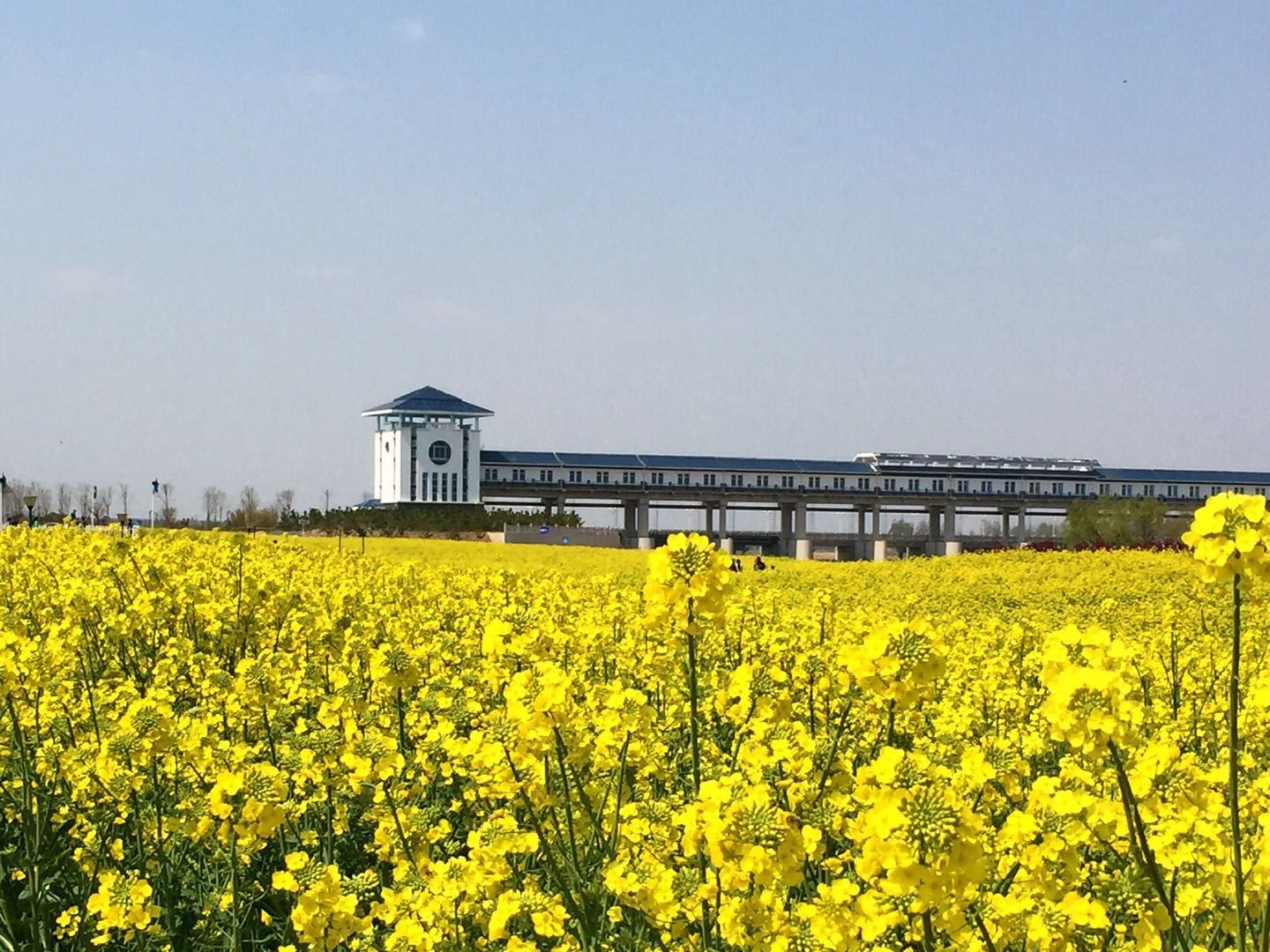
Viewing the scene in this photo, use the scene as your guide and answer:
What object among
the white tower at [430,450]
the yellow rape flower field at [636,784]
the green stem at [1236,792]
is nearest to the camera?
the green stem at [1236,792]

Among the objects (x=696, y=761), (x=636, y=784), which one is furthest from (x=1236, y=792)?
(x=636, y=784)

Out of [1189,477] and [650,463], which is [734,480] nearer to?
[650,463]

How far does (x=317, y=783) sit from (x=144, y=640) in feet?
11.1

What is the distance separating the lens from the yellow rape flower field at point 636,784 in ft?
7.22

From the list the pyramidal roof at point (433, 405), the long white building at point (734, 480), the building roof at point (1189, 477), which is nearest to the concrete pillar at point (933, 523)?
the long white building at point (734, 480)

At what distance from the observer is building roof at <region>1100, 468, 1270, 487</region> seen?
6912cm

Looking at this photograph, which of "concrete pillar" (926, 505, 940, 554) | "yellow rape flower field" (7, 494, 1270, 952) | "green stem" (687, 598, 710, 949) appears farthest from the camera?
"concrete pillar" (926, 505, 940, 554)

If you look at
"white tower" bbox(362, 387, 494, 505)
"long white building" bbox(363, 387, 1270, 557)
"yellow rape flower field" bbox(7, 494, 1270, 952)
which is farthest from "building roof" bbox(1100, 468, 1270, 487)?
"yellow rape flower field" bbox(7, 494, 1270, 952)

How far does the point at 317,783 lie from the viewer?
376cm

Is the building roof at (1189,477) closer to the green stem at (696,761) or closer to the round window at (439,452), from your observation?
the round window at (439,452)

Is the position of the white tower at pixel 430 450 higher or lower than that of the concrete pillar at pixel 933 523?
higher

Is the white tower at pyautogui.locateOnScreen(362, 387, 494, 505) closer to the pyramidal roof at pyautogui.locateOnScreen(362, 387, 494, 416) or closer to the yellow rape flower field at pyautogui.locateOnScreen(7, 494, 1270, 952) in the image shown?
the pyramidal roof at pyautogui.locateOnScreen(362, 387, 494, 416)

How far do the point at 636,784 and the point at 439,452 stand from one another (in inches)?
2419

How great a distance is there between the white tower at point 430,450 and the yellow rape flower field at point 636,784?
58.2m
